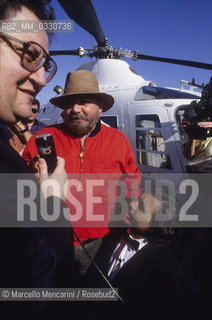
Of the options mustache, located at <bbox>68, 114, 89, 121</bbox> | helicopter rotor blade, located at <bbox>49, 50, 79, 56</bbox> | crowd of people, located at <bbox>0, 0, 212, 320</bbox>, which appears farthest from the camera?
helicopter rotor blade, located at <bbox>49, 50, 79, 56</bbox>

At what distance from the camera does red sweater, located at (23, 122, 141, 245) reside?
2213mm

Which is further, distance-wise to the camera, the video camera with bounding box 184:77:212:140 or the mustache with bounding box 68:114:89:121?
the video camera with bounding box 184:77:212:140

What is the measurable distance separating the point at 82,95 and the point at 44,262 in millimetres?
2213

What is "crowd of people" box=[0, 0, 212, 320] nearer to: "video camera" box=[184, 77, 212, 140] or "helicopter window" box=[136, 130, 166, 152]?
"video camera" box=[184, 77, 212, 140]

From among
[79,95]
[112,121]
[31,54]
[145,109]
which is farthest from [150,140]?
[31,54]

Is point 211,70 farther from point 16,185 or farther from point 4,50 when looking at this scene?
point 16,185

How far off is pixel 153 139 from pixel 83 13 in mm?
3727

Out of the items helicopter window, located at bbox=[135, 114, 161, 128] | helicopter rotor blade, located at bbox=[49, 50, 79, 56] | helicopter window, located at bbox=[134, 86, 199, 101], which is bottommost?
helicopter window, located at bbox=[135, 114, 161, 128]

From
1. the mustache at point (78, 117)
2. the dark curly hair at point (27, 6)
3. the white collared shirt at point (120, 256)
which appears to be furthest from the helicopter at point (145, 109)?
the dark curly hair at point (27, 6)

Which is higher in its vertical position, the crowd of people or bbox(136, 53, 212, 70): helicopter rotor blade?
bbox(136, 53, 212, 70): helicopter rotor blade

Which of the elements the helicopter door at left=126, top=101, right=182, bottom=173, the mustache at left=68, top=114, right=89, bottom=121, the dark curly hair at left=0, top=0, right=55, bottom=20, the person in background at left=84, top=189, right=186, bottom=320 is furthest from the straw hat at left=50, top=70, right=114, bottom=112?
the helicopter door at left=126, top=101, right=182, bottom=173

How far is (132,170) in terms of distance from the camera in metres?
2.54

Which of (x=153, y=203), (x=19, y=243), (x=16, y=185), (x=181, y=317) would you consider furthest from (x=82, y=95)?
(x=181, y=317)

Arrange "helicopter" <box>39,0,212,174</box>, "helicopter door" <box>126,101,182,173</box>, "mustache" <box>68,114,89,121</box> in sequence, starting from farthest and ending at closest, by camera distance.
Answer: "helicopter door" <box>126,101,182,173</box>
"helicopter" <box>39,0,212,174</box>
"mustache" <box>68,114,89,121</box>
